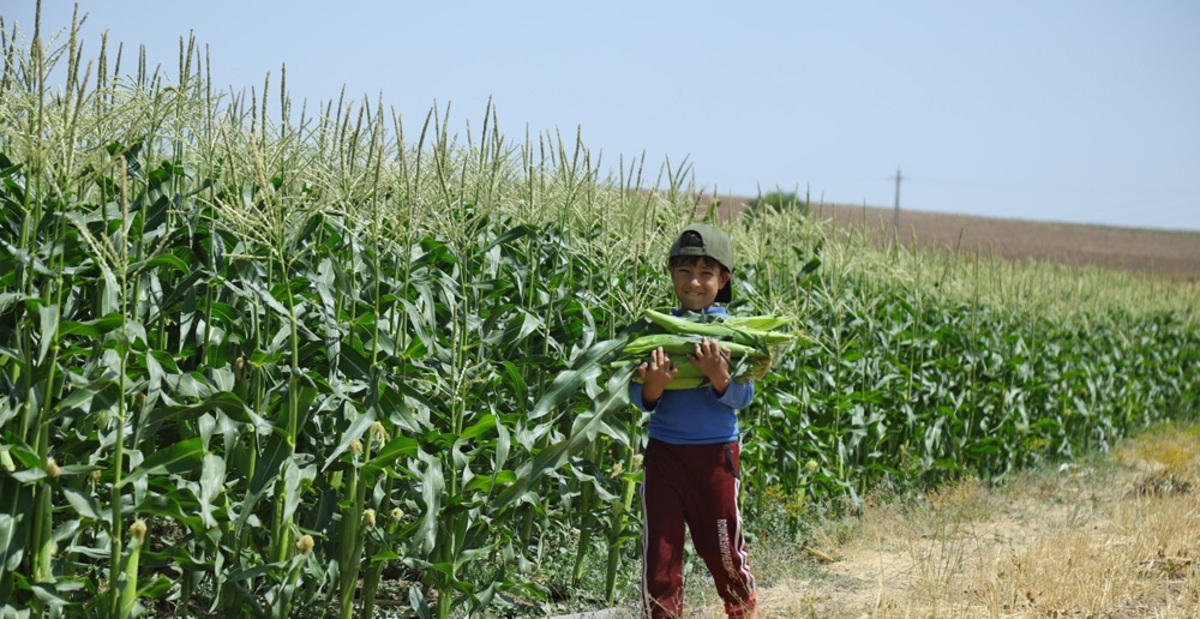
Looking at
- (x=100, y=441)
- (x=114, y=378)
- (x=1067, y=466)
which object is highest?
(x=114, y=378)

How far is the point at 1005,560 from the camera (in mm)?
6363

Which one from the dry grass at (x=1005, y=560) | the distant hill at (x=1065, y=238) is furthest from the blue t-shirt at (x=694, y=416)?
the distant hill at (x=1065, y=238)

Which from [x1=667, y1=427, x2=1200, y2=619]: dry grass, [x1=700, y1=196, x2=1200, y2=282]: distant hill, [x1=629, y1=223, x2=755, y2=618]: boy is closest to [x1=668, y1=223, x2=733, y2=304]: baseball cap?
[x1=629, y1=223, x2=755, y2=618]: boy

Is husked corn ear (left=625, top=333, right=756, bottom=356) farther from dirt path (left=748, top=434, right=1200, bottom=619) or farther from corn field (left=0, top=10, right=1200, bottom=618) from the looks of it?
dirt path (left=748, top=434, right=1200, bottom=619)

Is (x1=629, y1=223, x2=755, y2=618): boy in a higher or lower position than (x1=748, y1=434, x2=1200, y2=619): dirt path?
higher

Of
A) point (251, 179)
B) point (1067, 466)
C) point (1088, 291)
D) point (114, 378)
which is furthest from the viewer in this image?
point (1088, 291)

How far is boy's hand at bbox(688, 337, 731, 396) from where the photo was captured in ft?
15.1

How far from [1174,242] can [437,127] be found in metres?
92.9

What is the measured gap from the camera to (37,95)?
426 cm

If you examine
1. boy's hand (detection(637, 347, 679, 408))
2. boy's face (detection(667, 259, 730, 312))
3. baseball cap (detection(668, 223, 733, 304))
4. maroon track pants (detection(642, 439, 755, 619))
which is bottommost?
maroon track pants (detection(642, 439, 755, 619))

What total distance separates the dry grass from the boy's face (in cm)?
148

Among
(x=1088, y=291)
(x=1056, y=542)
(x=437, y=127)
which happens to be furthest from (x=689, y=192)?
(x=1088, y=291)

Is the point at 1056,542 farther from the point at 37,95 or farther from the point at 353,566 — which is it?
the point at 37,95

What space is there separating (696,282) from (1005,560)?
2.85 metres
